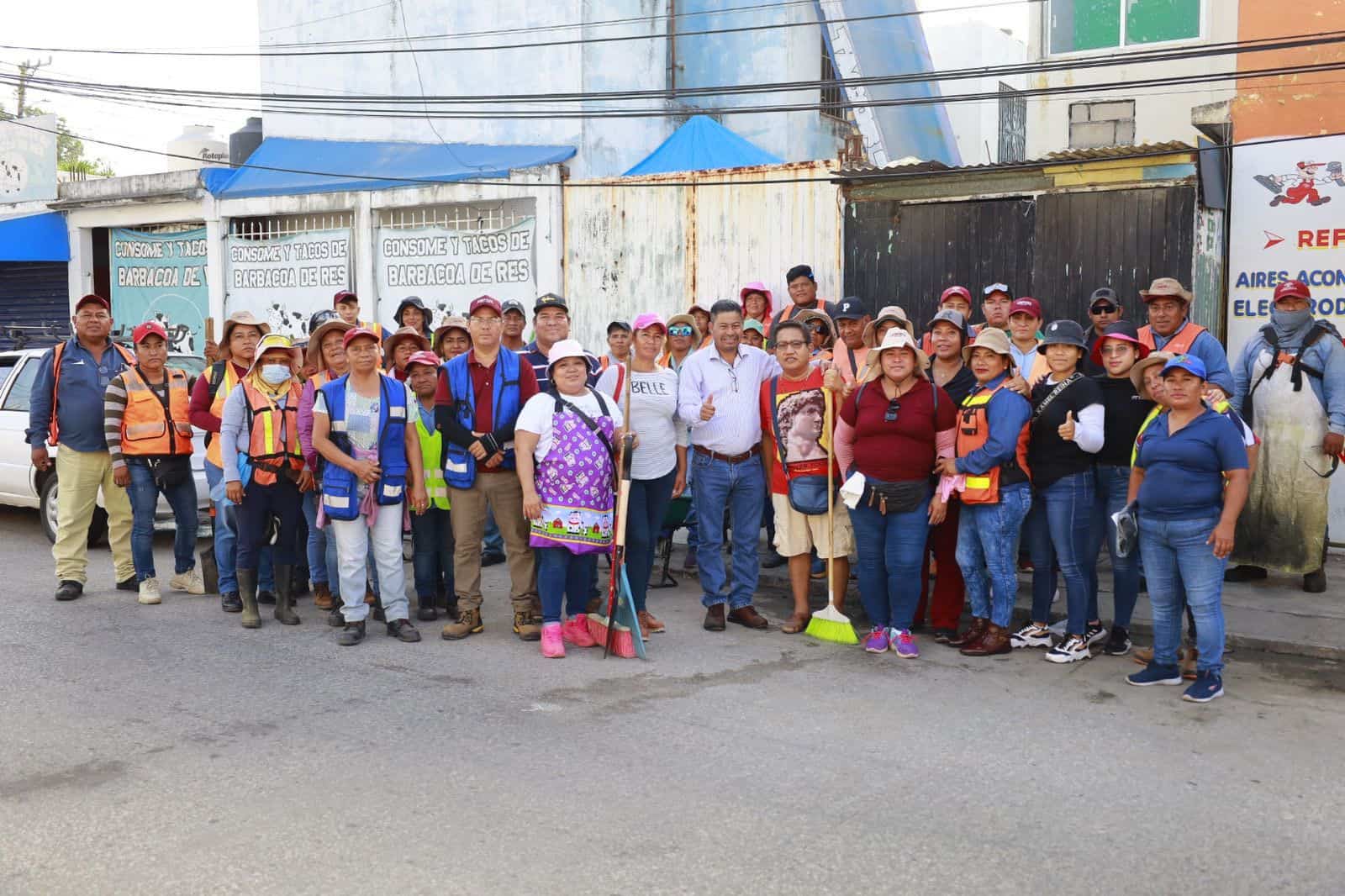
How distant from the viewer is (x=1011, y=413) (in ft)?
22.1

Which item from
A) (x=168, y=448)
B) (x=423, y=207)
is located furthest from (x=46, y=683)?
(x=423, y=207)

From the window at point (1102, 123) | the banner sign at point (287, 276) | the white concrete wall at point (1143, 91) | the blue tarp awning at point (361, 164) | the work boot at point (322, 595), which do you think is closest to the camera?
the work boot at point (322, 595)

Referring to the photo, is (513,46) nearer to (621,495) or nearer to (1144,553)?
(621,495)

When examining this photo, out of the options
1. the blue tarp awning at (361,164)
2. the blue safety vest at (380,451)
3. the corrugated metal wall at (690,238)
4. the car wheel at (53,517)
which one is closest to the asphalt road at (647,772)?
the blue safety vest at (380,451)

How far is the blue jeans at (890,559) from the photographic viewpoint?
6.93 m

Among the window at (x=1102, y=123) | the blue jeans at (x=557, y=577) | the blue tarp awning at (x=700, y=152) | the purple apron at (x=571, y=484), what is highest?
the window at (x=1102, y=123)

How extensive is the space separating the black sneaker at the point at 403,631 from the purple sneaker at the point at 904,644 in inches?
109

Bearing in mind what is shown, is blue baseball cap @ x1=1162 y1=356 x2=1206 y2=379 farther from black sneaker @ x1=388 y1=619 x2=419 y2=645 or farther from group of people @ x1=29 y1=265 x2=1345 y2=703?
black sneaker @ x1=388 y1=619 x2=419 y2=645

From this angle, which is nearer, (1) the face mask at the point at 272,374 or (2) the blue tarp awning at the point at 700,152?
(1) the face mask at the point at 272,374

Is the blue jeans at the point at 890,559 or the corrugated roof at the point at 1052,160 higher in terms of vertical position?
the corrugated roof at the point at 1052,160

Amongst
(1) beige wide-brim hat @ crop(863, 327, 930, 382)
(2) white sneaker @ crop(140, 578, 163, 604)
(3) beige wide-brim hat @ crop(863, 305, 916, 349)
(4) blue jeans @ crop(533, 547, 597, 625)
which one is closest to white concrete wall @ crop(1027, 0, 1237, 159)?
(3) beige wide-brim hat @ crop(863, 305, 916, 349)

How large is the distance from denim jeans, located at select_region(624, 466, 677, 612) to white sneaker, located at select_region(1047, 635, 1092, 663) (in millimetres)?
2361

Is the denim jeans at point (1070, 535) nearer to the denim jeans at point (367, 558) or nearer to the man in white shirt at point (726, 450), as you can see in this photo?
the man in white shirt at point (726, 450)

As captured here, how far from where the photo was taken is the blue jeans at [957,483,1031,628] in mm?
6832
